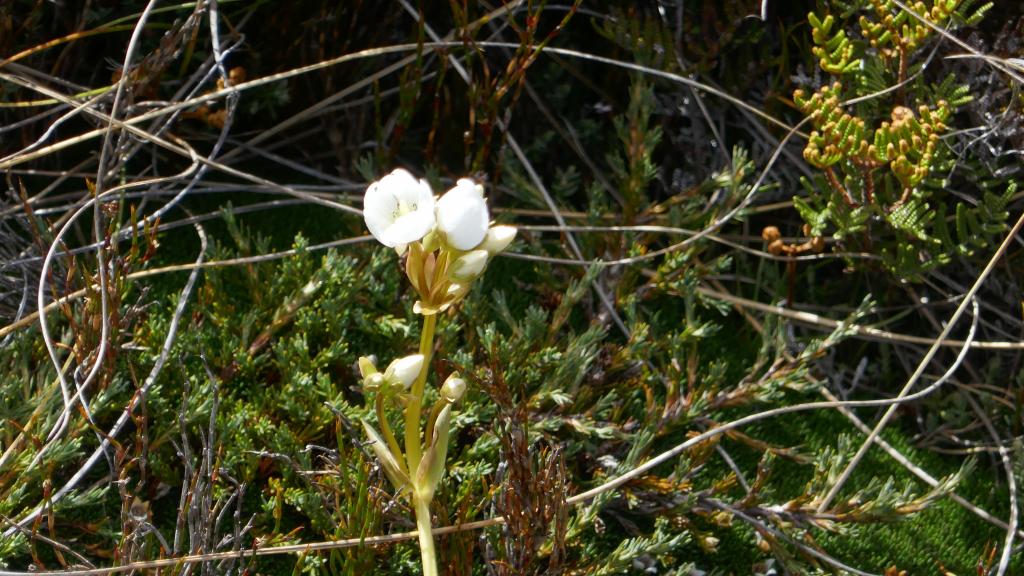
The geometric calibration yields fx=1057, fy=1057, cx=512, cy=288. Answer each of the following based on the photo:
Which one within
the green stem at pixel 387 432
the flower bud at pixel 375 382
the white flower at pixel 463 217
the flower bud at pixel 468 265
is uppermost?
the white flower at pixel 463 217

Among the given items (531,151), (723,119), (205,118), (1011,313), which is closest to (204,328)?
(205,118)

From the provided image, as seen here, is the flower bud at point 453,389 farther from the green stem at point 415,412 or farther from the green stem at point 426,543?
the green stem at point 426,543

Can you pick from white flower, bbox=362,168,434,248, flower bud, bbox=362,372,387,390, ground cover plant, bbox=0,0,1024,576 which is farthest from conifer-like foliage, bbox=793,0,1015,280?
flower bud, bbox=362,372,387,390

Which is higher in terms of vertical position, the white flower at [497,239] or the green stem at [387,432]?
the white flower at [497,239]

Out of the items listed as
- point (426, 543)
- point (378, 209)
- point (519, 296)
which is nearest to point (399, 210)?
point (378, 209)

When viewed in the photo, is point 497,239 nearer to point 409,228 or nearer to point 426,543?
point 409,228

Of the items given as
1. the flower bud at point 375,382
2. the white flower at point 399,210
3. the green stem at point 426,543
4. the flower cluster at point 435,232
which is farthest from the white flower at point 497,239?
the green stem at point 426,543

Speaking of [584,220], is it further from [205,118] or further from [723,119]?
[205,118]
